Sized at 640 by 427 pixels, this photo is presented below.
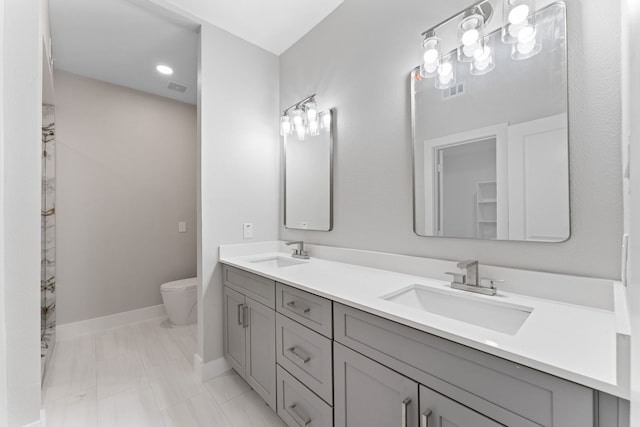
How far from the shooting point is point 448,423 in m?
0.77

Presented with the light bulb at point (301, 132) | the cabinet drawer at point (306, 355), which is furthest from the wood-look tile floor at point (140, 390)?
the light bulb at point (301, 132)

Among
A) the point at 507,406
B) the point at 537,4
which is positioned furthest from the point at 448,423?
the point at 537,4

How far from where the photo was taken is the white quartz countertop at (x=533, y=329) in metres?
0.58

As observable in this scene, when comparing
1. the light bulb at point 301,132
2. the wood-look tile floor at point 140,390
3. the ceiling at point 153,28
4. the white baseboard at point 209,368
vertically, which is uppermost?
the ceiling at point 153,28

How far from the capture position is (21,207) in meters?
1.04

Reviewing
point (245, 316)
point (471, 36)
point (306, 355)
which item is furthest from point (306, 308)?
point (471, 36)

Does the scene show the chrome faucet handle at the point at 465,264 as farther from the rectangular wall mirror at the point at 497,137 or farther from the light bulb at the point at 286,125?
the light bulb at the point at 286,125

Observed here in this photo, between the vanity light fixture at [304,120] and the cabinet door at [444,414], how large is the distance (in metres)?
1.65

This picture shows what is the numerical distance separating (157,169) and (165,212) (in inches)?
19.7

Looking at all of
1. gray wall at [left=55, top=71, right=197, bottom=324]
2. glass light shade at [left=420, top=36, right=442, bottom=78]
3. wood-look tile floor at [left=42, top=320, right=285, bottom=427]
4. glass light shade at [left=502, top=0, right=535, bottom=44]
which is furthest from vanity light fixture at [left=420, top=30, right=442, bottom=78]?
gray wall at [left=55, top=71, right=197, bottom=324]

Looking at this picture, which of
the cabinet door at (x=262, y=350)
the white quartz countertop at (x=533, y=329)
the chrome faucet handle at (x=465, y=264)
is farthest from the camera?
the cabinet door at (x=262, y=350)

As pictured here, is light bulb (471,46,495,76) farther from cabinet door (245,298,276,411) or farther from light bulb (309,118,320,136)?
cabinet door (245,298,276,411)

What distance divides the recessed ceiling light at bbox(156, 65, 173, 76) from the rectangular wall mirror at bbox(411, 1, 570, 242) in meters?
2.31

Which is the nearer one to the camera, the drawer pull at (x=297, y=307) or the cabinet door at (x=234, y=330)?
the drawer pull at (x=297, y=307)
